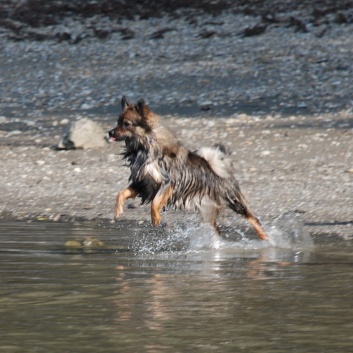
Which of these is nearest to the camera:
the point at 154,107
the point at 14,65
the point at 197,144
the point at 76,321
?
the point at 76,321

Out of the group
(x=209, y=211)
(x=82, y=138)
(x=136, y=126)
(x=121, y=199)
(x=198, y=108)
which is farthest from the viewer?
(x=198, y=108)

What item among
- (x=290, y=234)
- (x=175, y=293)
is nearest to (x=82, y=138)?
(x=290, y=234)

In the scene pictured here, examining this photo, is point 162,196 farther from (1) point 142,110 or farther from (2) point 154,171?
(1) point 142,110

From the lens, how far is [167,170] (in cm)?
993

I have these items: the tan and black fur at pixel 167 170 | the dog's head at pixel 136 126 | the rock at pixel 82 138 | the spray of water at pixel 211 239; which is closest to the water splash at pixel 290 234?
→ the spray of water at pixel 211 239

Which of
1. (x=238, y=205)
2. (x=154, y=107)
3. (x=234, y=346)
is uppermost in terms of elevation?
(x=154, y=107)

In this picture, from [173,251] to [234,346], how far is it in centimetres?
381

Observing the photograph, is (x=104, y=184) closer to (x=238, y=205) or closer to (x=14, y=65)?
(x=238, y=205)

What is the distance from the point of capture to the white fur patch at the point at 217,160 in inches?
398

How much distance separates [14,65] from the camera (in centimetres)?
2294

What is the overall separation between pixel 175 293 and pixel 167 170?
278cm

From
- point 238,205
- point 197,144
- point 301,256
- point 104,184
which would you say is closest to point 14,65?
point 197,144

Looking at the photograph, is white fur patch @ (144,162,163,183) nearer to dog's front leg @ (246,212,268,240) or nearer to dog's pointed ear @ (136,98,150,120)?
dog's pointed ear @ (136,98,150,120)

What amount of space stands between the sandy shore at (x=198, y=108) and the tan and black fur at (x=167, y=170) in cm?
107
